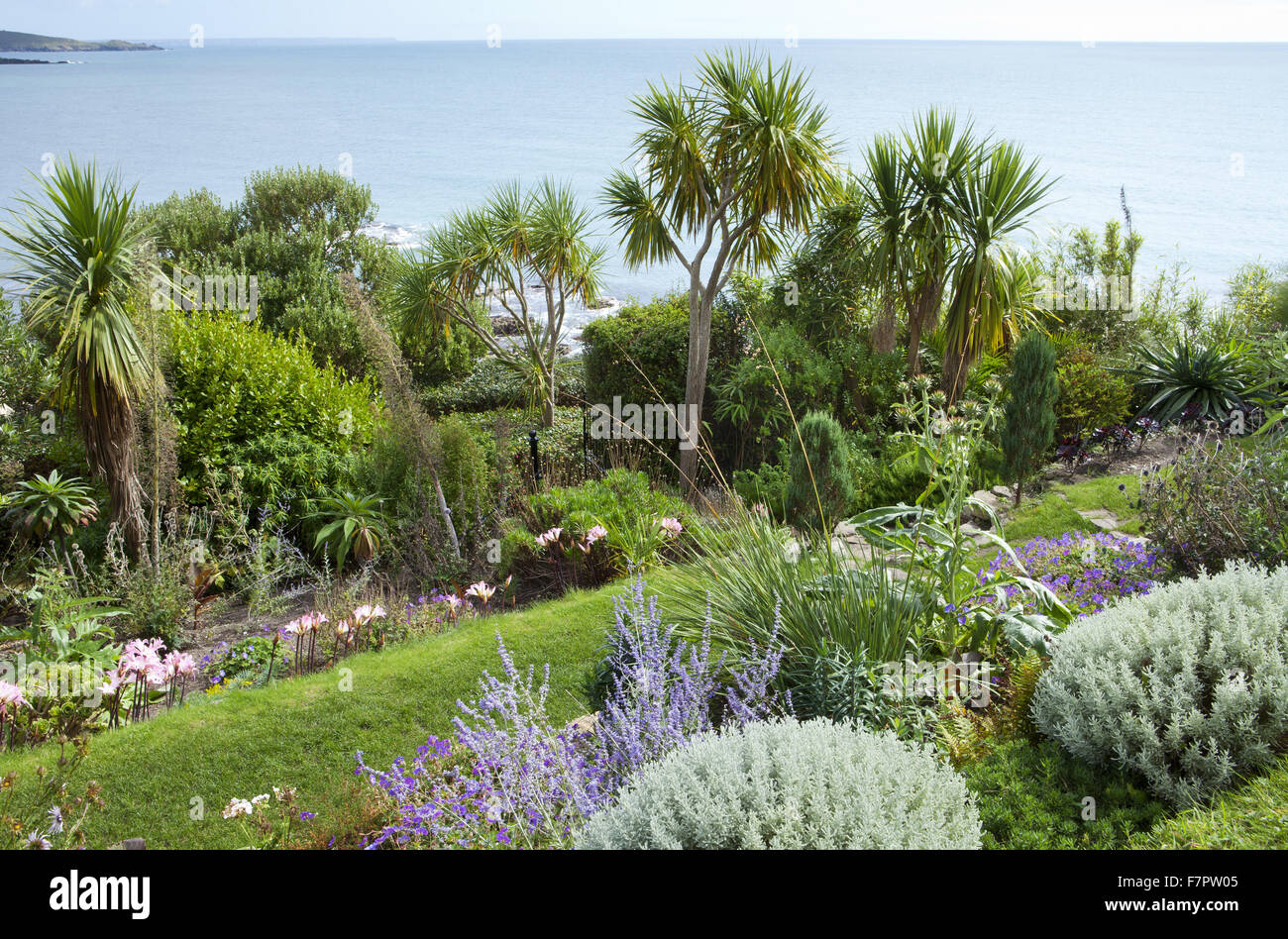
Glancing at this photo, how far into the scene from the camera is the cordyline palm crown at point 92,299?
261 inches

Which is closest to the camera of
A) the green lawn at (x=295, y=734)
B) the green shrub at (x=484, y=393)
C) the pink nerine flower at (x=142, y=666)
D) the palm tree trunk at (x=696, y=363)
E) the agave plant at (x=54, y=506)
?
the green lawn at (x=295, y=734)

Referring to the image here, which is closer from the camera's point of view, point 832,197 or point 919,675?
point 919,675

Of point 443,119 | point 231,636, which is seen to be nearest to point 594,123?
point 443,119

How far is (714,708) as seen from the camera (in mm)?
4105

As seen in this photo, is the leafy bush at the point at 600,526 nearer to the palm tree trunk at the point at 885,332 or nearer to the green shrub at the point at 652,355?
the green shrub at the point at 652,355

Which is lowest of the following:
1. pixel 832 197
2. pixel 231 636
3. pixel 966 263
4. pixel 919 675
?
pixel 231 636

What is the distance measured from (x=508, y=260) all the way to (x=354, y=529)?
4373 millimetres

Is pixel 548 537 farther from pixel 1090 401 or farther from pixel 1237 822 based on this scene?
pixel 1090 401

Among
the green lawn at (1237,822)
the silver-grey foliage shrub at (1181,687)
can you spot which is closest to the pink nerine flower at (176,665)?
the silver-grey foliage shrub at (1181,687)

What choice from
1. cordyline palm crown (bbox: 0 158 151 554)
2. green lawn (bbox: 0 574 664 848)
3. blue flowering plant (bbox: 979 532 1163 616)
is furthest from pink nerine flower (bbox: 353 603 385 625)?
blue flowering plant (bbox: 979 532 1163 616)

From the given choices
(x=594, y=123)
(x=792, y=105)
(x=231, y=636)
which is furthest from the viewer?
(x=594, y=123)

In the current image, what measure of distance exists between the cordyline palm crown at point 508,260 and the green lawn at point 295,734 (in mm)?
5535
